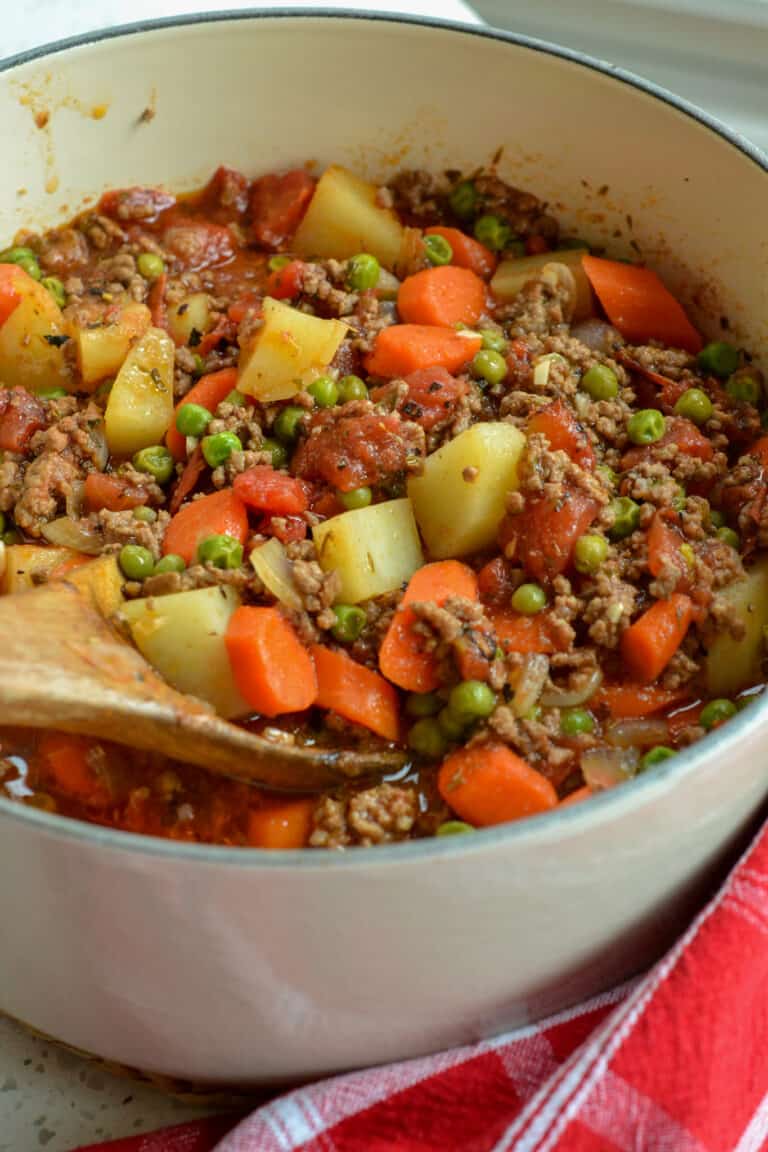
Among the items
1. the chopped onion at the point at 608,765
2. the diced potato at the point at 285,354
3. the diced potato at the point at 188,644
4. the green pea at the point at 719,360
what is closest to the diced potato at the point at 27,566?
the diced potato at the point at 188,644

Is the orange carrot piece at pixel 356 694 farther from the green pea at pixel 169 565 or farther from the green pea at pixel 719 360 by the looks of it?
the green pea at pixel 719 360

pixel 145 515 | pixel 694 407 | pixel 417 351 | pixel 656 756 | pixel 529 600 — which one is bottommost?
pixel 145 515

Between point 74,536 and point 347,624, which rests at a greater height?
point 347,624

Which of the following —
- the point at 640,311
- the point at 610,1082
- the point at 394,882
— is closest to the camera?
the point at 394,882

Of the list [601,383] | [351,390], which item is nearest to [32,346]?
[351,390]

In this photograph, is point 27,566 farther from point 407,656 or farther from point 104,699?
point 407,656

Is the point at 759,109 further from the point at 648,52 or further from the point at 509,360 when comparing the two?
the point at 509,360

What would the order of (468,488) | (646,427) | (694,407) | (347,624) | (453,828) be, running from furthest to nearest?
(694,407) → (646,427) → (468,488) → (347,624) → (453,828)
